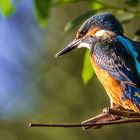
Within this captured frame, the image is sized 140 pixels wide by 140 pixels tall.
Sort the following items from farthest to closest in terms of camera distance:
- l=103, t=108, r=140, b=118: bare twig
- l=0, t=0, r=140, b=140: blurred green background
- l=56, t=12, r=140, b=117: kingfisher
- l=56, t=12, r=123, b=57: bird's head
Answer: l=0, t=0, r=140, b=140: blurred green background → l=56, t=12, r=123, b=57: bird's head → l=56, t=12, r=140, b=117: kingfisher → l=103, t=108, r=140, b=118: bare twig

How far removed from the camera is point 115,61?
8.68 ft

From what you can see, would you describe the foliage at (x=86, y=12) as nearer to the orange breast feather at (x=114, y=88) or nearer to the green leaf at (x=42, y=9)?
the green leaf at (x=42, y=9)

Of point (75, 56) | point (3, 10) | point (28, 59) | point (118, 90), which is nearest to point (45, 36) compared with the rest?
point (28, 59)

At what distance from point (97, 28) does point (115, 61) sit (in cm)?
28

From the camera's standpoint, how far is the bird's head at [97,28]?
2885mm

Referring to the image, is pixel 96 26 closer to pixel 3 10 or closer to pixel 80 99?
pixel 3 10

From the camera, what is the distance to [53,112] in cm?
959

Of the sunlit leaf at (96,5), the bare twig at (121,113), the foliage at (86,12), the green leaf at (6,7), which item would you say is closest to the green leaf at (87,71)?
the foliage at (86,12)

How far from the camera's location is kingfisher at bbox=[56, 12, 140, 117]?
8.55ft

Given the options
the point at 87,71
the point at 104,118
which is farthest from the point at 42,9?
the point at 104,118

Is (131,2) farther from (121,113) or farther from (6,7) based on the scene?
(121,113)

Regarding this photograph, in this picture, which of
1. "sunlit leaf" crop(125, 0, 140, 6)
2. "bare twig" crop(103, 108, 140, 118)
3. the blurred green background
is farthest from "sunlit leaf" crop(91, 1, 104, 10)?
the blurred green background

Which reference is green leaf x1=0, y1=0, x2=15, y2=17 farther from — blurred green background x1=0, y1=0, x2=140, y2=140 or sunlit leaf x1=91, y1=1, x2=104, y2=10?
blurred green background x1=0, y1=0, x2=140, y2=140

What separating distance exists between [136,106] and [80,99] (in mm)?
6631
